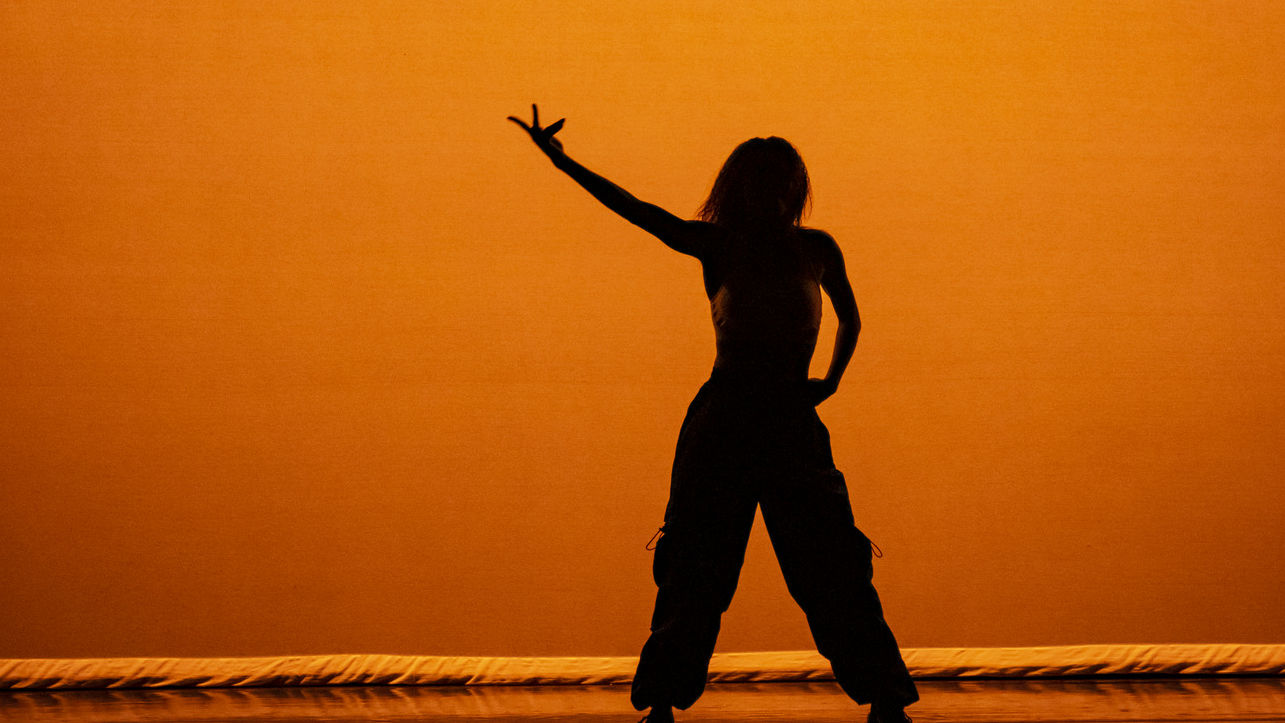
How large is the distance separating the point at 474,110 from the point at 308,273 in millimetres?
499

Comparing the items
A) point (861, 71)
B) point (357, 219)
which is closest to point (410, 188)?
point (357, 219)

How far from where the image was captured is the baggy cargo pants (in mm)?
1469

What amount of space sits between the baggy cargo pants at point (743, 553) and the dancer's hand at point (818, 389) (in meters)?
0.06

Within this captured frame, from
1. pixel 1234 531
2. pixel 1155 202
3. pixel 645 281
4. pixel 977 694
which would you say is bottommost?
pixel 977 694

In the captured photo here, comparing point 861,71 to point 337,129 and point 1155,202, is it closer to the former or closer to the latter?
point 1155,202

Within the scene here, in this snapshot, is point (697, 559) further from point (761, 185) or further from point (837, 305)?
point (761, 185)

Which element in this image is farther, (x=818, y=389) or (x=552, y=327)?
(x=552, y=327)

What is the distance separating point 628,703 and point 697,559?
59 centimetres

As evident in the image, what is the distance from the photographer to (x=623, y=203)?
1457 mm

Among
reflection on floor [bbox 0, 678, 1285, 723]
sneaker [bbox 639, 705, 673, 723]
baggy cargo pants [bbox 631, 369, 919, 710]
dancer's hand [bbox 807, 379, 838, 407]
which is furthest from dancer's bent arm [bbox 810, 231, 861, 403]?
reflection on floor [bbox 0, 678, 1285, 723]

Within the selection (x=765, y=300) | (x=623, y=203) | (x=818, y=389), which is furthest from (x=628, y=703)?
(x=623, y=203)

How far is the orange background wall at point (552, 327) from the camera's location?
7.05 ft

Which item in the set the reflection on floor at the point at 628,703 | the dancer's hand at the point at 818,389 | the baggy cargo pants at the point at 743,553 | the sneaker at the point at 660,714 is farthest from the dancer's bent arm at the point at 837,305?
the reflection on floor at the point at 628,703

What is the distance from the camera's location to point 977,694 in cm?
202
